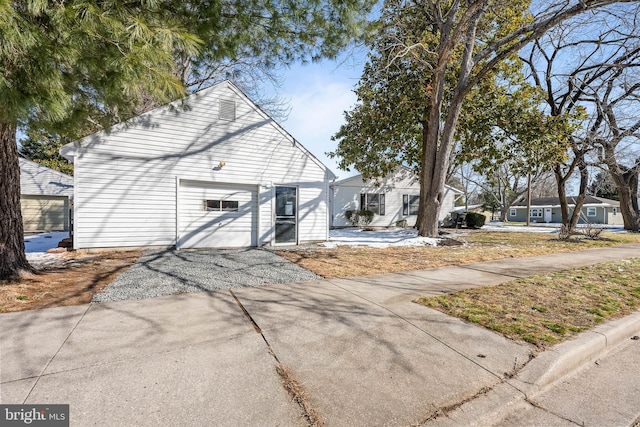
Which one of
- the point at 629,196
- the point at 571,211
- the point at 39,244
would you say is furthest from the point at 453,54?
the point at 571,211

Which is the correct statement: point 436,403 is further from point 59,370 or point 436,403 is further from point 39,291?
point 39,291

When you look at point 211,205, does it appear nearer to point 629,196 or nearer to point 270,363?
point 270,363

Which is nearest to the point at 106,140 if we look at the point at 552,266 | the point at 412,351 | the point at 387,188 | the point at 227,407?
the point at 227,407

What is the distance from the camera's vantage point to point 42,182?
49.1ft

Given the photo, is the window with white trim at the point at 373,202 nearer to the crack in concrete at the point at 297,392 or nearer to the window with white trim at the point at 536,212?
the crack in concrete at the point at 297,392

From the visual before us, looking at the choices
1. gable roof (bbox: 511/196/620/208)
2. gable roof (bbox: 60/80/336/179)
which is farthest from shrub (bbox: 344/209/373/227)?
gable roof (bbox: 511/196/620/208)

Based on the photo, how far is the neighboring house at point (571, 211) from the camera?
3102 centimetres

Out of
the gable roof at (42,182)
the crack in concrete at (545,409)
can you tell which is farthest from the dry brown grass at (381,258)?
the gable roof at (42,182)

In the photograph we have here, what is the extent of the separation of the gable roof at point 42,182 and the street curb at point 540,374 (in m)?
19.6

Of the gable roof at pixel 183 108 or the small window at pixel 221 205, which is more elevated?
the gable roof at pixel 183 108

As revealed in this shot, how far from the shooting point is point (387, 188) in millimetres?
19375

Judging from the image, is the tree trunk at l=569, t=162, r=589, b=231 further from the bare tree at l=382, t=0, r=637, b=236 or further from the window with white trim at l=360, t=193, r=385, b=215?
the window with white trim at l=360, t=193, r=385, b=215

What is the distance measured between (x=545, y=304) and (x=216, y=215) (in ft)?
25.7

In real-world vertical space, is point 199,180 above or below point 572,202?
below
